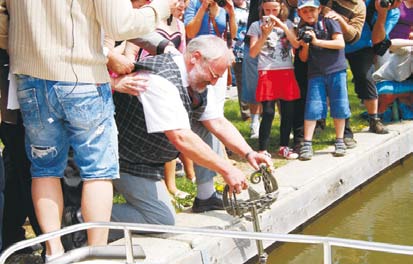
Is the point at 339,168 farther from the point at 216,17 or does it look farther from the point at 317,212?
the point at 216,17

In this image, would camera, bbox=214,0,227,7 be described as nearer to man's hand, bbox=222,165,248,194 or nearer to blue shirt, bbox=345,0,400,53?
blue shirt, bbox=345,0,400,53

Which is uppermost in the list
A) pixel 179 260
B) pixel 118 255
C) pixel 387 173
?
pixel 118 255

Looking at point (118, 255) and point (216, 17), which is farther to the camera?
point (216, 17)

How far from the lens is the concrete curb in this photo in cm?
405

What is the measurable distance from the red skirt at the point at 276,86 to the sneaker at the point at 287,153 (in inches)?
16.2

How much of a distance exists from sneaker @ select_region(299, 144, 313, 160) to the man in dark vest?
5.41 ft

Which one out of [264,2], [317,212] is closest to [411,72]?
[264,2]

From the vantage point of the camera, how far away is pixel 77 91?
357 centimetres

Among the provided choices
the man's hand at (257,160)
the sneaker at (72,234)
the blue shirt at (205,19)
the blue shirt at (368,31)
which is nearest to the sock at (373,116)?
the blue shirt at (368,31)

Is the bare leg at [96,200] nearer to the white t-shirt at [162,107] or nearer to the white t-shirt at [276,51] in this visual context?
the white t-shirt at [162,107]

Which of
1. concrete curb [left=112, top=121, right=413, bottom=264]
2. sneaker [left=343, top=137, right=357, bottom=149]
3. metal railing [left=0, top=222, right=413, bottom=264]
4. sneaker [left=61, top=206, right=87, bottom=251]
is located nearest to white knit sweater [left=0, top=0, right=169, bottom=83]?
sneaker [left=61, top=206, right=87, bottom=251]

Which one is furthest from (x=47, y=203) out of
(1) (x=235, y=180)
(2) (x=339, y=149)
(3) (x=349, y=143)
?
(3) (x=349, y=143)

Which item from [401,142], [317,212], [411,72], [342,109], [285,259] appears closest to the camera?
[285,259]

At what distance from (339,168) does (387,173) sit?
1059mm
